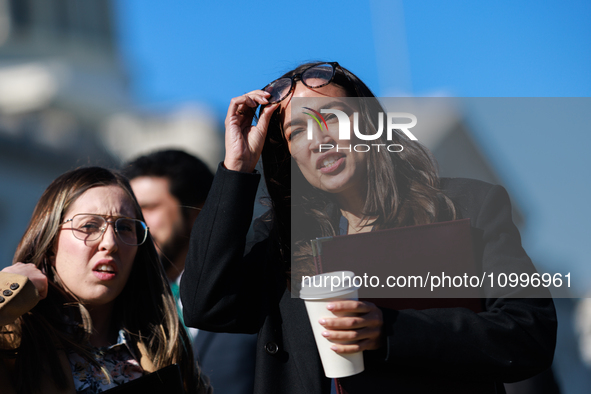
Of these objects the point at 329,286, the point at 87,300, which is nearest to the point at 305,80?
the point at 329,286

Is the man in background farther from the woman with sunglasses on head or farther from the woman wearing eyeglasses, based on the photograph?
the woman with sunglasses on head

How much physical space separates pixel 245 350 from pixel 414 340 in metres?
1.44

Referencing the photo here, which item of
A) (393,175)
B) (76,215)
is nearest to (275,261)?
(393,175)

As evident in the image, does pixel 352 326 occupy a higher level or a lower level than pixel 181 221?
lower

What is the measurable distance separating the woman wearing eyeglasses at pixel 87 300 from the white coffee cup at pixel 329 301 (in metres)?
0.93

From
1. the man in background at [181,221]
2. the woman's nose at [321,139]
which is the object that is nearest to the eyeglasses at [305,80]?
the woman's nose at [321,139]

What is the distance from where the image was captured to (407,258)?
1.67m

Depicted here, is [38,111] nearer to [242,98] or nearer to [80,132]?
[80,132]

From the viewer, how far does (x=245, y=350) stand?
110 inches

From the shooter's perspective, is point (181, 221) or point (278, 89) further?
point (181, 221)

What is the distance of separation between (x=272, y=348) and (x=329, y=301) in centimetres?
54

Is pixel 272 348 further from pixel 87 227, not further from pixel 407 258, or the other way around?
pixel 87 227

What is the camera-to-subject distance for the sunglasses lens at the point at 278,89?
205cm

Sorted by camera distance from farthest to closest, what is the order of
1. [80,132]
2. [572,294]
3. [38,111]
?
[38,111] < [80,132] < [572,294]
